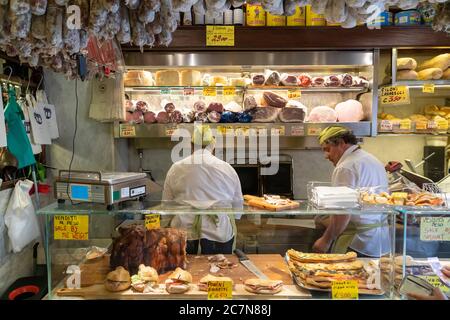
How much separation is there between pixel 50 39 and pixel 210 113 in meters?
2.13

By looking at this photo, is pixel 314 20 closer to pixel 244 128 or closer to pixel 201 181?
pixel 244 128

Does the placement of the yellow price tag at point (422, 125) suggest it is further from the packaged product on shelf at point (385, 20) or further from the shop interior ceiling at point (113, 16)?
the shop interior ceiling at point (113, 16)

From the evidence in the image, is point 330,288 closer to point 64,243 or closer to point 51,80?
point 64,243

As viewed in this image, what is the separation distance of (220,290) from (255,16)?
246 centimetres

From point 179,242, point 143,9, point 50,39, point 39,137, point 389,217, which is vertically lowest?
point 179,242

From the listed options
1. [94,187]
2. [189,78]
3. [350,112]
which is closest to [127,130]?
[189,78]

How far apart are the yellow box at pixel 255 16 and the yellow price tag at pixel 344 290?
7.88 ft

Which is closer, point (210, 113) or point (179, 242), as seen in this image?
point (179, 242)

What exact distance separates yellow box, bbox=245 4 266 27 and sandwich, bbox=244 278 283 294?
234 centimetres

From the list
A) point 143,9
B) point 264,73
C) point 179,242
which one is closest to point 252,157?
point 264,73

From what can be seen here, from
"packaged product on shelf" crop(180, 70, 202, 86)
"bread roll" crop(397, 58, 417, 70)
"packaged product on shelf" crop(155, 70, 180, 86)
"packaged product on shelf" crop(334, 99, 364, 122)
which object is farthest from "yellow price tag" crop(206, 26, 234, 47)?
"bread roll" crop(397, 58, 417, 70)

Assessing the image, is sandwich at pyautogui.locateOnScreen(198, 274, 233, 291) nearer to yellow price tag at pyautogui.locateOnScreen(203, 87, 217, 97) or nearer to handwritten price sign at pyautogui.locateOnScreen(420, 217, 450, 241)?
handwritten price sign at pyautogui.locateOnScreen(420, 217, 450, 241)

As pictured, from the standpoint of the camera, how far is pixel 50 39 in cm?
162

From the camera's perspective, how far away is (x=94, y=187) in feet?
6.49
